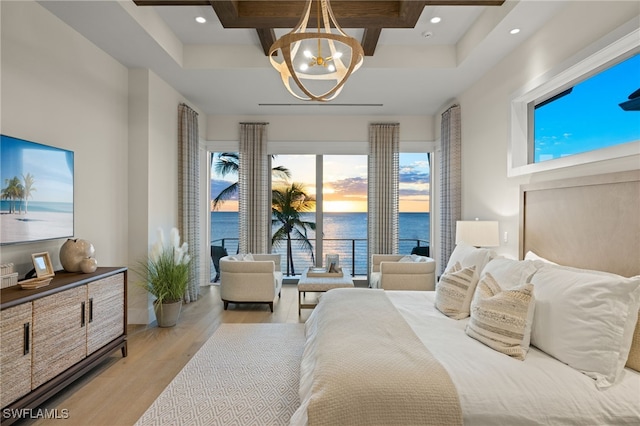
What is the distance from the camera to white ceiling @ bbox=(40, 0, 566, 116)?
2.78 m

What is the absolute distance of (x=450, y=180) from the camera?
15.0 feet

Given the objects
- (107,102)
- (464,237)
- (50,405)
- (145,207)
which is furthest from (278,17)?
(50,405)

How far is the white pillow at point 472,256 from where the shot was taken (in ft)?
9.00

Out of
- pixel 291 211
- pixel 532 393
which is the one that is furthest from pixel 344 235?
pixel 532 393

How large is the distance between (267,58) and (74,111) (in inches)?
78.4

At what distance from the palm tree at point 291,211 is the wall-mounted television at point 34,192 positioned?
3.33 metres

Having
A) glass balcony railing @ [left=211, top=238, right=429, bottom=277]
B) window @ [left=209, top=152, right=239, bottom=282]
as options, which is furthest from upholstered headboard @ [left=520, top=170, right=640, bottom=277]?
window @ [left=209, top=152, right=239, bottom=282]

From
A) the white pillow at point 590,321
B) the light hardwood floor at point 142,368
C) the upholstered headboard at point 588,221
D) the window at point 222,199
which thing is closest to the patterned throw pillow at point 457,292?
the white pillow at point 590,321

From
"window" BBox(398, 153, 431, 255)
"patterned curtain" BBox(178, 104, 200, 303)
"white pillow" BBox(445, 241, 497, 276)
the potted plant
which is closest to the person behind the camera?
"white pillow" BBox(445, 241, 497, 276)

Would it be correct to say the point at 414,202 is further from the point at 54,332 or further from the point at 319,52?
the point at 54,332

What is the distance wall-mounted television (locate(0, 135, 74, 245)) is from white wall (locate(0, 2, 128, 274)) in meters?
0.12

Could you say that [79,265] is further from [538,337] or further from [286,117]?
[286,117]

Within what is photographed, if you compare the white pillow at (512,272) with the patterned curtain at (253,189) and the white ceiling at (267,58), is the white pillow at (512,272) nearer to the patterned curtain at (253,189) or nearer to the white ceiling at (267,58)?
the white ceiling at (267,58)
